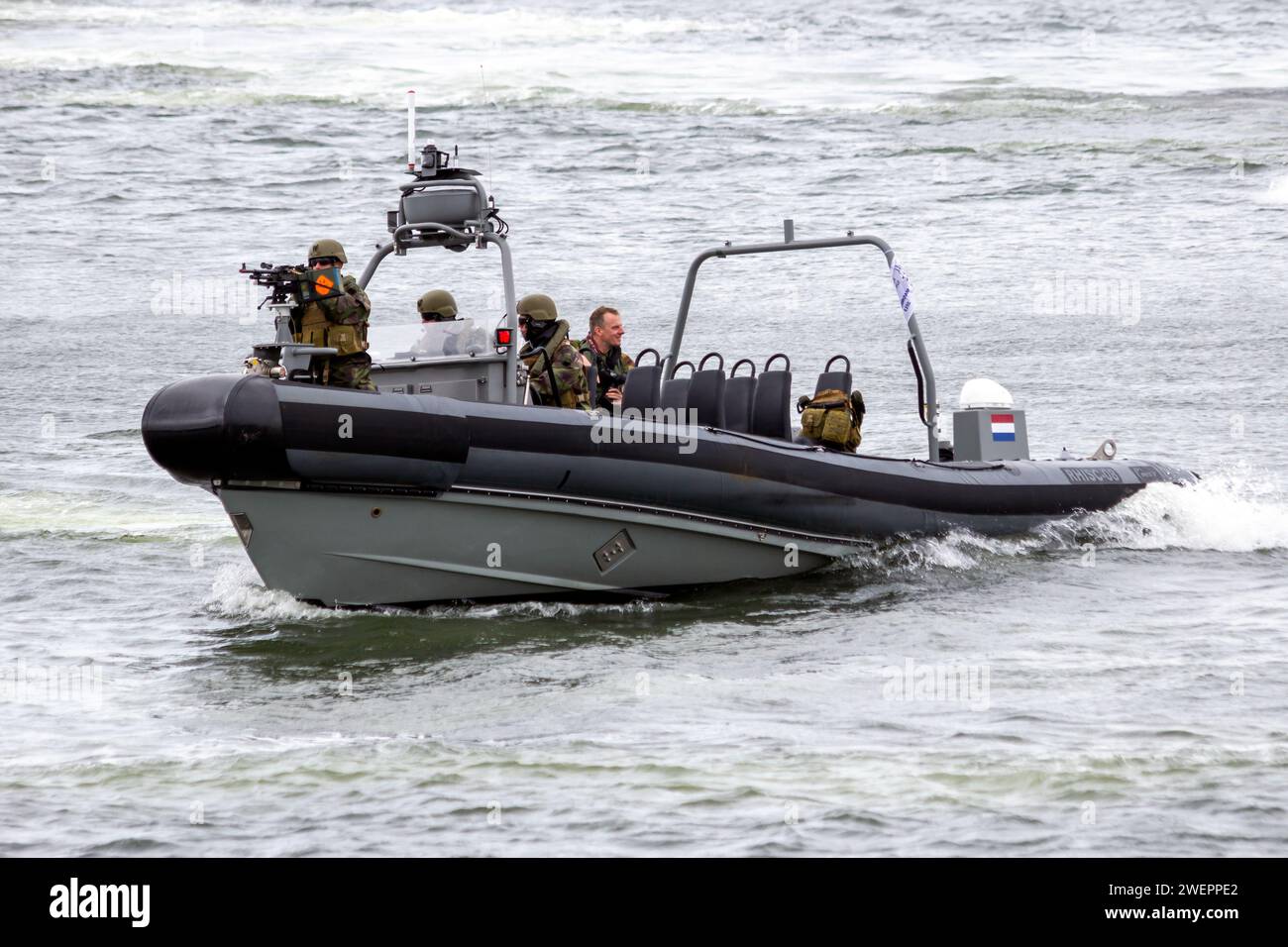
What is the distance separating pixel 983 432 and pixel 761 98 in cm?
2007

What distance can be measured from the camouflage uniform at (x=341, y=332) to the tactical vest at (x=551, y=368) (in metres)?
1.17

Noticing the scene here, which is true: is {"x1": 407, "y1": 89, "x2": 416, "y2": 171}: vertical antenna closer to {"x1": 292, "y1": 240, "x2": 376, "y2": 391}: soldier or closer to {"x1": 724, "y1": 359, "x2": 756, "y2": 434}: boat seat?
{"x1": 292, "y1": 240, "x2": 376, "y2": 391}: soldier

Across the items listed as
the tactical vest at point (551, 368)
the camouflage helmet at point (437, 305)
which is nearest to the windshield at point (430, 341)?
the camouflage helmet at point (437, 305)

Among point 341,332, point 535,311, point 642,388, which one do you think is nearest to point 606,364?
point 642,388

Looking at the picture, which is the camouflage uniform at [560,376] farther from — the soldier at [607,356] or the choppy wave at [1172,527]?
the choppy wave at [1172,527]

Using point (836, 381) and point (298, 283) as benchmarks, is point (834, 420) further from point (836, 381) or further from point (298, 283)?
point (298, 283)

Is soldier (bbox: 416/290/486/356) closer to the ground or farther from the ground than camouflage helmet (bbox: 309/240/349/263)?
closer to the ground

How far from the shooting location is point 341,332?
7.74 meters

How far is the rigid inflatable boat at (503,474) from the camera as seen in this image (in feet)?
24.2

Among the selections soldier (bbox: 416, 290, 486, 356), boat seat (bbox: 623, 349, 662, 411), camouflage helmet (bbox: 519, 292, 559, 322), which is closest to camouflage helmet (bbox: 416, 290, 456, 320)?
soldier (bbox: 416, 290, 486, 356)

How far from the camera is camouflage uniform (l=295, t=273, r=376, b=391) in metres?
7.71

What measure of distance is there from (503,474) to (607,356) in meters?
2.01

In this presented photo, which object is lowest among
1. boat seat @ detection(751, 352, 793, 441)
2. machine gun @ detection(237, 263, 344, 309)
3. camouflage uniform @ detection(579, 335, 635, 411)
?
boat seat @ detection(751, 352, 793, 441)
